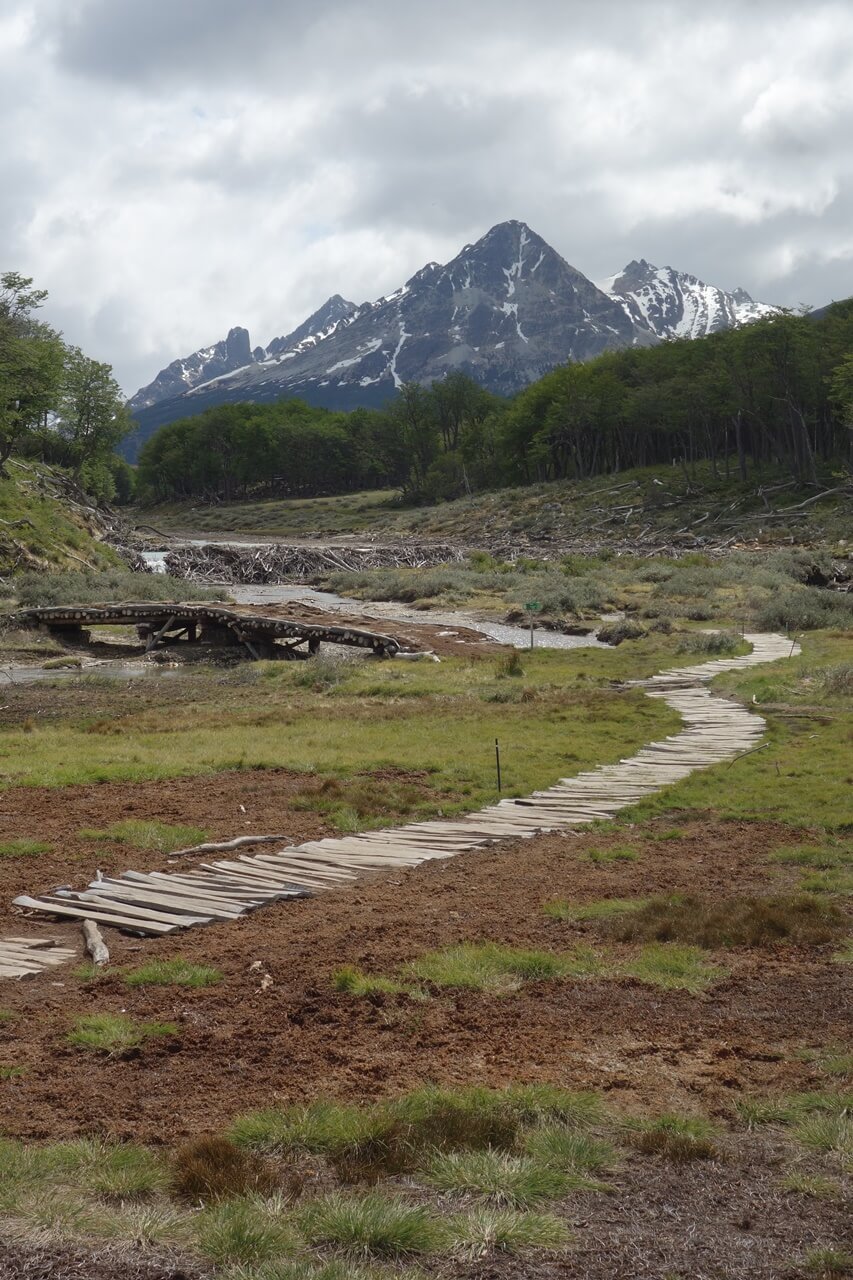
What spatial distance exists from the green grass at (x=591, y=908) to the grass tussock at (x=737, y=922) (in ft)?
0.67

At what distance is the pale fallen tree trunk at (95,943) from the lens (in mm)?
9539

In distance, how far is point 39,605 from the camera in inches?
1823

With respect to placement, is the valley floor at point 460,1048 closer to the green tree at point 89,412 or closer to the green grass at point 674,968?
the green grass at point 674,968

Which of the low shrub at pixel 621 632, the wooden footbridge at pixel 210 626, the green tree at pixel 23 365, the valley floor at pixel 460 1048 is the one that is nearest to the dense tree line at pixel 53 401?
the green tree at pixel 23 365

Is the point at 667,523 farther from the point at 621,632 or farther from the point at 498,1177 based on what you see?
the point at 498,1177

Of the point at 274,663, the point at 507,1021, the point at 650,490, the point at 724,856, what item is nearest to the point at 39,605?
the point at 274,663

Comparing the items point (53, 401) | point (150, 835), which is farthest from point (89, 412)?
point (150, 835)

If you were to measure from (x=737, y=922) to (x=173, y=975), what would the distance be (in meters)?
5.41

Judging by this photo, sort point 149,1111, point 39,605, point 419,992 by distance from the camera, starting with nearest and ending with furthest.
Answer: point 149,1111, point 419,992, point 39,605

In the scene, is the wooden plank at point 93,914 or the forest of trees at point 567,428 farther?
the forest of trees at point 567,428

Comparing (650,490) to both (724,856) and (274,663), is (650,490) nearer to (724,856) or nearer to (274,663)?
(274,663)

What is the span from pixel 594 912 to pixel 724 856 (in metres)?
3.09

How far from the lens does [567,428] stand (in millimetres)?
111375

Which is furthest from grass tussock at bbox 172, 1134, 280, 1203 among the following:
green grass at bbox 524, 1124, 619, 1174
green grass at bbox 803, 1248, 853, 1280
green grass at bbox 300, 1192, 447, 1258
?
green grass at bbox 803, 1248, 853, 1280
